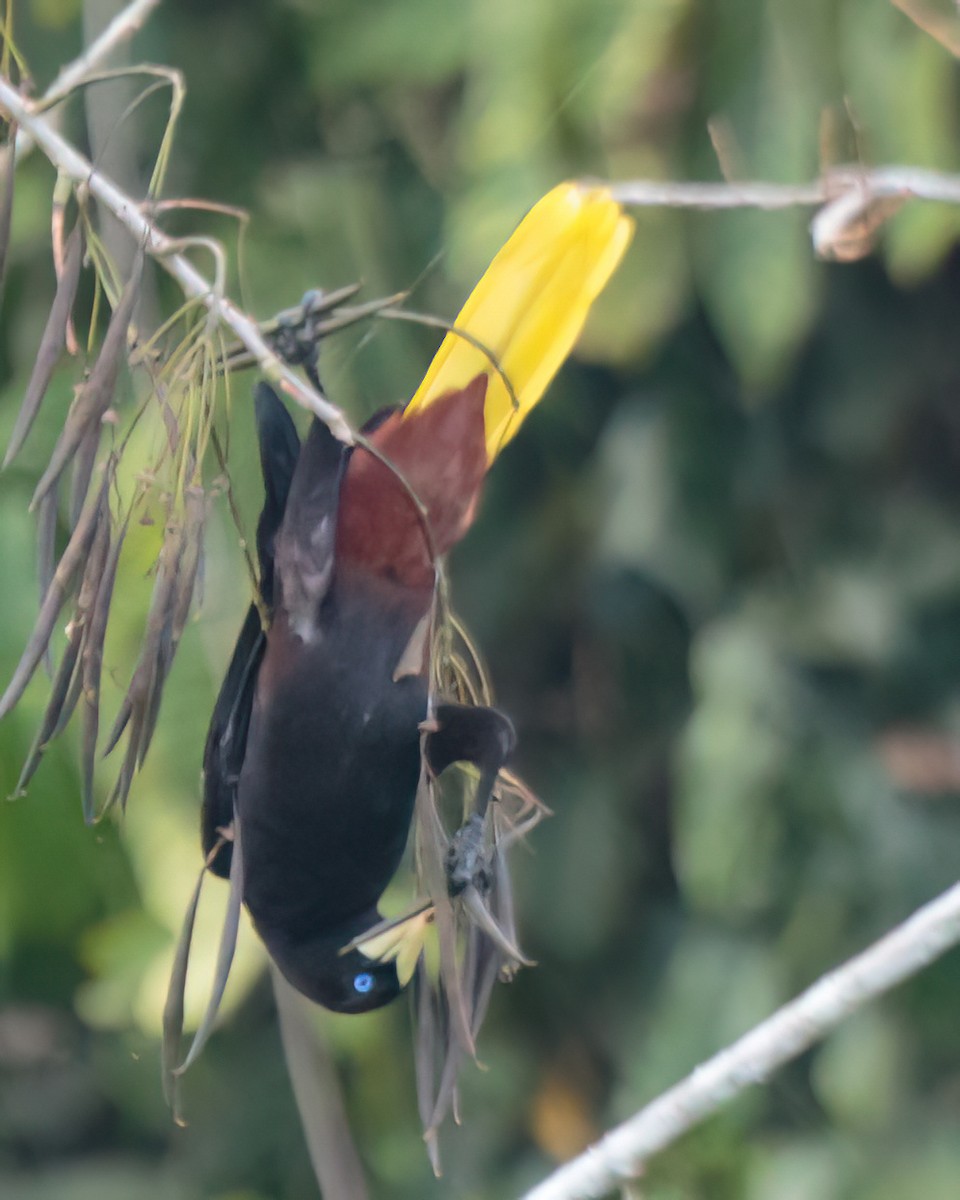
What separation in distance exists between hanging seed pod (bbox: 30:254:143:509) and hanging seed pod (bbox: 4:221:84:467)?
0.08ft

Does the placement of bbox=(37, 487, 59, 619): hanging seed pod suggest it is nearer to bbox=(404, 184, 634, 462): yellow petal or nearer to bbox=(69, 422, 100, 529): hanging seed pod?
bbox=(69, 422, 100, 529): hanging seed pod

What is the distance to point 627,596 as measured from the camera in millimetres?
1839

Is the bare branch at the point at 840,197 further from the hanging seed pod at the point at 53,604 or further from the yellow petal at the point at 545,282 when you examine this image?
the hanging seed pod at the point at 53,604

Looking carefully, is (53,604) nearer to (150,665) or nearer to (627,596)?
(150,665)

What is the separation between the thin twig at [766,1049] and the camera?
806mm

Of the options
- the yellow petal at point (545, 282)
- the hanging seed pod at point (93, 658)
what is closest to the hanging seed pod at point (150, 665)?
the hanging seed pod at point (93, 658)

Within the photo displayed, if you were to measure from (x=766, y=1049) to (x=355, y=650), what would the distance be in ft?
1.15

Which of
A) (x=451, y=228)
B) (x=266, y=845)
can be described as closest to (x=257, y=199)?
(x=451, y=228)

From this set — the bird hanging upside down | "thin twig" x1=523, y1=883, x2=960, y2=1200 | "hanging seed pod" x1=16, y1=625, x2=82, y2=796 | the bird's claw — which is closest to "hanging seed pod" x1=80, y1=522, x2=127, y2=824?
"hanging seed pod" x1=16, y1=625, x2=82, y2=796

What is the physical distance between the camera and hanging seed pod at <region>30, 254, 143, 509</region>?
0.69 metres

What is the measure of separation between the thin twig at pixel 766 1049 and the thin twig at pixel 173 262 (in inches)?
16.8

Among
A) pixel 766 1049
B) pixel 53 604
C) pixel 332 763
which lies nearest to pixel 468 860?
pixel 332 763

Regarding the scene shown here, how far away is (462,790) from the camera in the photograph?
3.59ft

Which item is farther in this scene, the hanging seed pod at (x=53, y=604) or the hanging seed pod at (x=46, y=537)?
the hanging seed pod at (x=46, y=537)
